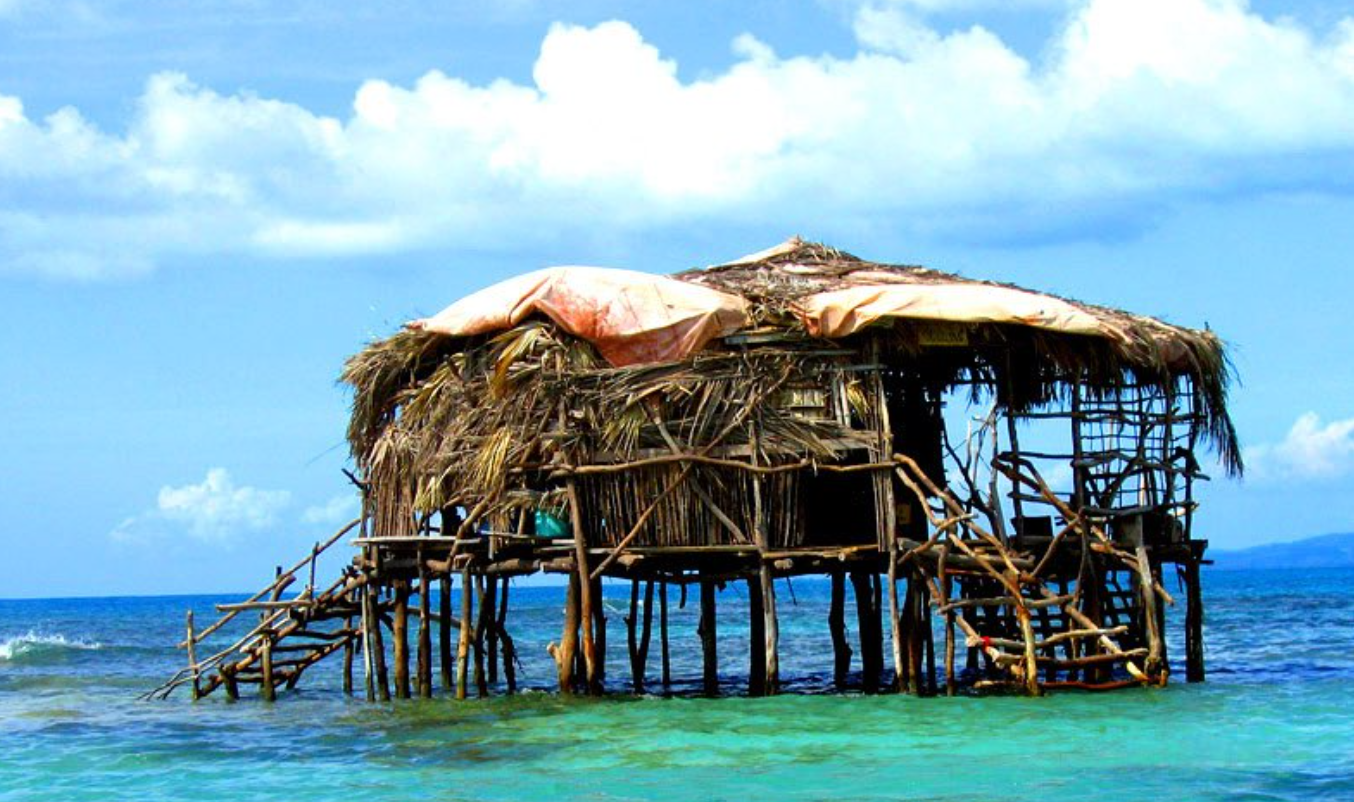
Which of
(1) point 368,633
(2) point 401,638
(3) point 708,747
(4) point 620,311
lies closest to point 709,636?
(2) point 401,638

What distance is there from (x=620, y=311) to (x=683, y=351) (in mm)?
901

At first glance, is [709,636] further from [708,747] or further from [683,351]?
[708,747]

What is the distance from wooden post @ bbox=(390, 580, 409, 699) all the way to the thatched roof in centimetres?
207

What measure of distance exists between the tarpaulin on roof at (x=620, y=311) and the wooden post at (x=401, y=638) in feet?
13.3

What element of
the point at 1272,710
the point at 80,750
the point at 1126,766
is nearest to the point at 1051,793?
the point at 1126,766

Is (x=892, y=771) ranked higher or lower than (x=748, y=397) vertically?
lower

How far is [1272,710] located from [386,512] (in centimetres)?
1126

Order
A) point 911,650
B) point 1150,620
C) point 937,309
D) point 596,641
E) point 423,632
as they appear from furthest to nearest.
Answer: point 423,632 → point 596,641 → point 911,650 → point 1150,620 → point 937,309

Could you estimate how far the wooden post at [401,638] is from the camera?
2364 cm

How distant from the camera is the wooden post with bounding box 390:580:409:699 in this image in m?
23.6

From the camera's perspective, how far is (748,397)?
2117cm

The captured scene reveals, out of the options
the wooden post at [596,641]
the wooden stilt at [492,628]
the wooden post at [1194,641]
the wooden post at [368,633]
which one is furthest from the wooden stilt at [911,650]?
the wooden post at [368,633]

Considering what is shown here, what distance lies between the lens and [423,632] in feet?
75.8

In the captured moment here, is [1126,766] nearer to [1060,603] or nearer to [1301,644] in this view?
[1060,603]
